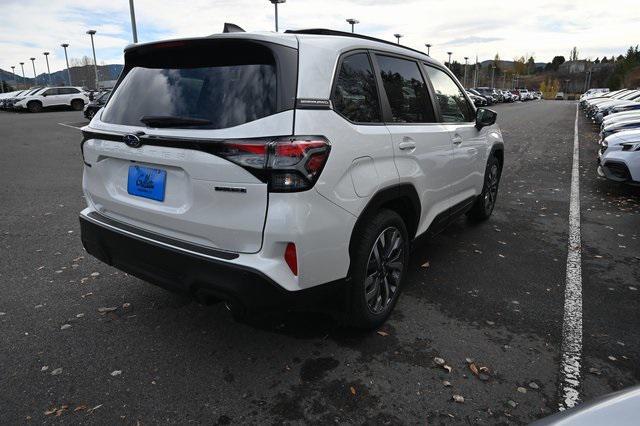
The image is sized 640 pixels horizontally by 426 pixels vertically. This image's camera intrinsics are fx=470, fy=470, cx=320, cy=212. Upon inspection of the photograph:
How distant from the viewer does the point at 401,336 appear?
3.18 meters

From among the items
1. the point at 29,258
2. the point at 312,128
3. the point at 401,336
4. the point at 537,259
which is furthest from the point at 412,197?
the point at 29,258

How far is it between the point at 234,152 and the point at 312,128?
16.2 inches

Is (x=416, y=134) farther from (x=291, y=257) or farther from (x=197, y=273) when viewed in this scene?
(x=197, y=273)

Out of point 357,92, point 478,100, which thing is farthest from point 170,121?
point 478,100

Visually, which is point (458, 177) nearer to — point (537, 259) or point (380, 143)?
point (537, 259)

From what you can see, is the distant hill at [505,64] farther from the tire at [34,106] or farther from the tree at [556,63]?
the tire at [34,106]

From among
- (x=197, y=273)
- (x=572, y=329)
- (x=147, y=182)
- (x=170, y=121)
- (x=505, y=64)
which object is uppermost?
(x=505, y=64)

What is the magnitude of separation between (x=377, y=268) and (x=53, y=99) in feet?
105

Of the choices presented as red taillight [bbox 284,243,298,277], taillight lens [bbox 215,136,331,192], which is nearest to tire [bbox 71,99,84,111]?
taillight lens [bbox 215,136,331,192]

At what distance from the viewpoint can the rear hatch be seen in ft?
7.61

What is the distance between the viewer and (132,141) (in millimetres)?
2633

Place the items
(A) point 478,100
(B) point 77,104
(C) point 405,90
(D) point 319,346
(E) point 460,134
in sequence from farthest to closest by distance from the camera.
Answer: (A) point 478,100 < (B) point 77,104 < (E) point 460,134 < (C) point 405,90 < (D) point 319,346

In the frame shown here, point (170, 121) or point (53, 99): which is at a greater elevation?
point (53, 99)

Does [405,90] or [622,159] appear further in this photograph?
[622,159]
